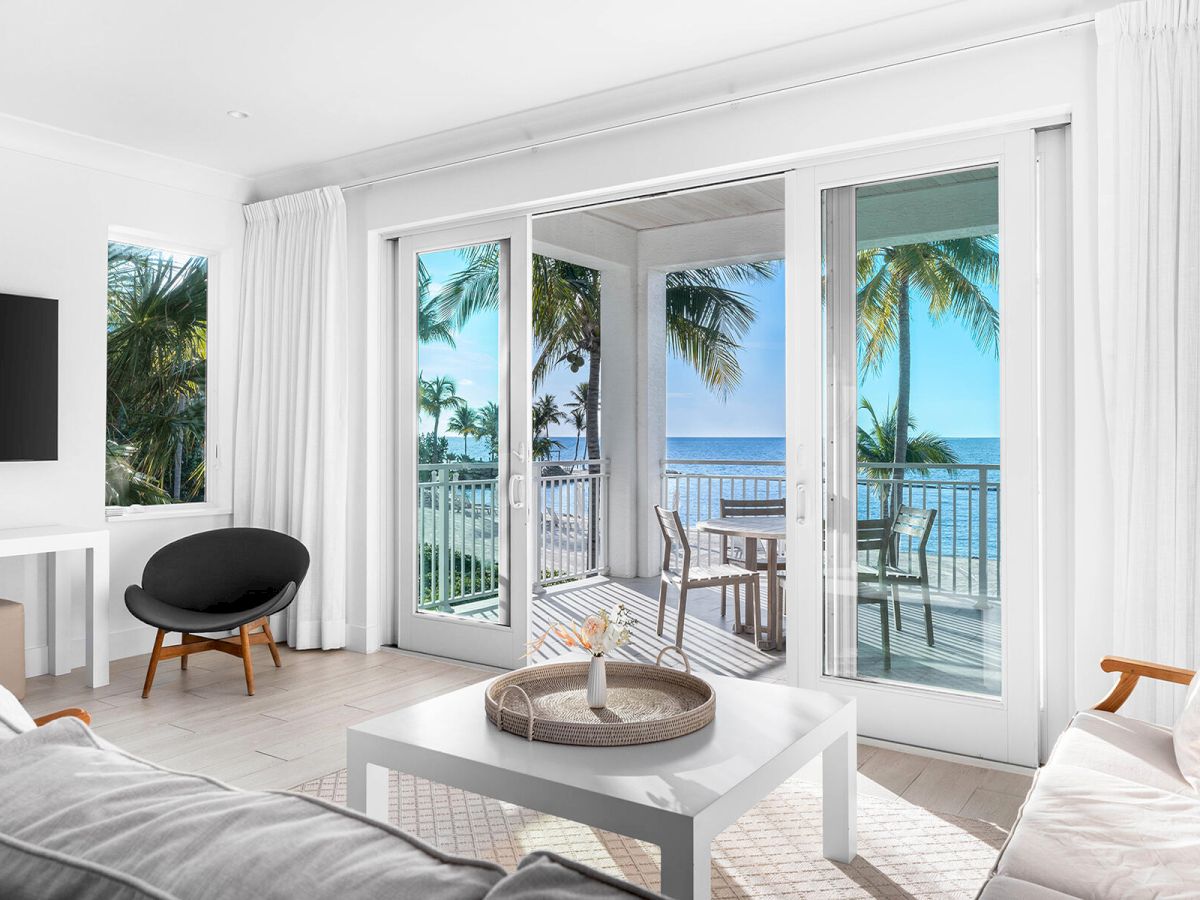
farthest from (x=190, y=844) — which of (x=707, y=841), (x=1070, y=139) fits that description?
(x=1070, y=139)

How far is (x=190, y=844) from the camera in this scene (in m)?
0.62

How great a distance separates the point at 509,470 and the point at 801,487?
157cm

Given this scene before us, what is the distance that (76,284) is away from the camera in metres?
4.37

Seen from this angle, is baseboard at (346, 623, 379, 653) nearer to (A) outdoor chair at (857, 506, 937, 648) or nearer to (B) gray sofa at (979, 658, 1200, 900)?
(A) outdoor chair at (857, 506, 937, 648)

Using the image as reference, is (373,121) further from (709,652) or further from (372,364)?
(709,652)

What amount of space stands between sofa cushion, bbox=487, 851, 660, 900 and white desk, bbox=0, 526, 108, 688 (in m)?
3.93

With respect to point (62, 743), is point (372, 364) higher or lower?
higher

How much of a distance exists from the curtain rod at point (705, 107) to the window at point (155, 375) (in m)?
1.17

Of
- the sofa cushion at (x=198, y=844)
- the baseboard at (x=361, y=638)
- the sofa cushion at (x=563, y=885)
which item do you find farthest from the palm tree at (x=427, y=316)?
the sofa cushion at (x=563, y=885)

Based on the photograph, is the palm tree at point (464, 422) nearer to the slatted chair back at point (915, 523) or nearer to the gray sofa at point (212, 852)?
the slatted chair back at point (915, 523)

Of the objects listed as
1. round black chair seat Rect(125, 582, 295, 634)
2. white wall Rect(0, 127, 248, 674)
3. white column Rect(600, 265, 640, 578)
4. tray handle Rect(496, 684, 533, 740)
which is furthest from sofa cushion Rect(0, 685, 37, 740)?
white column Rect(600, 265, 640, 578)

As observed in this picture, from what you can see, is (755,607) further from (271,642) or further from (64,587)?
(64,587)

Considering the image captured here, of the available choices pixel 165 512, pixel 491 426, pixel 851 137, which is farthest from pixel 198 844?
pixel 165 512

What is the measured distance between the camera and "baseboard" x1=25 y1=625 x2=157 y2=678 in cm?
422
